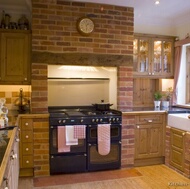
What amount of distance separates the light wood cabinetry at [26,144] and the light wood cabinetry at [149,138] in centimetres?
167

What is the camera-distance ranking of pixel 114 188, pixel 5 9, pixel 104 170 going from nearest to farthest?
pixel 114 188, pixel 104 170, pixel 5 9

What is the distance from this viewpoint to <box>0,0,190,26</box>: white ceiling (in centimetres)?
365

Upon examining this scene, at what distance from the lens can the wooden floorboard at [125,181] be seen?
313cm

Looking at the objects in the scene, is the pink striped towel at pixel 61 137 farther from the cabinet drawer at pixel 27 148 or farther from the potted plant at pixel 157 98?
the potted plant at pixel 157 98

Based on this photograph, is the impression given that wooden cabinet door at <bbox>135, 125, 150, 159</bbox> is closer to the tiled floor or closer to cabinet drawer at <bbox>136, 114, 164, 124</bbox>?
cabinet drawer at <bbox>136, 114, 164, 124</bbox>

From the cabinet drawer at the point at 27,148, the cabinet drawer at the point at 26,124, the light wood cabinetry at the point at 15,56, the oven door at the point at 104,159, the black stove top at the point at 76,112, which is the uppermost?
the light wood cabinetry at the point at 15,56

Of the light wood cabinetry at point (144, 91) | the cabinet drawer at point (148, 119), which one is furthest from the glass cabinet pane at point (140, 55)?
the cabinet drawer at point (148, 119)

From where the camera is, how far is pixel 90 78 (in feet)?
13.8

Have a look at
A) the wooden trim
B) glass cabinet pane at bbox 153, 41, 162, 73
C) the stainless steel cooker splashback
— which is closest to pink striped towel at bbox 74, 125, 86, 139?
the stainless steel cooker splashback

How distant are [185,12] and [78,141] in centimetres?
291

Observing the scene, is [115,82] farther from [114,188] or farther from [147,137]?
[114,188]

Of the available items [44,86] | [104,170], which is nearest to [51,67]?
[44,86]

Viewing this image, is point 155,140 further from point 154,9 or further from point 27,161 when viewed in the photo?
point 154,9

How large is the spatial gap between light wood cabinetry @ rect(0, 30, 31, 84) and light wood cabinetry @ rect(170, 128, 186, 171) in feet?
8.05
